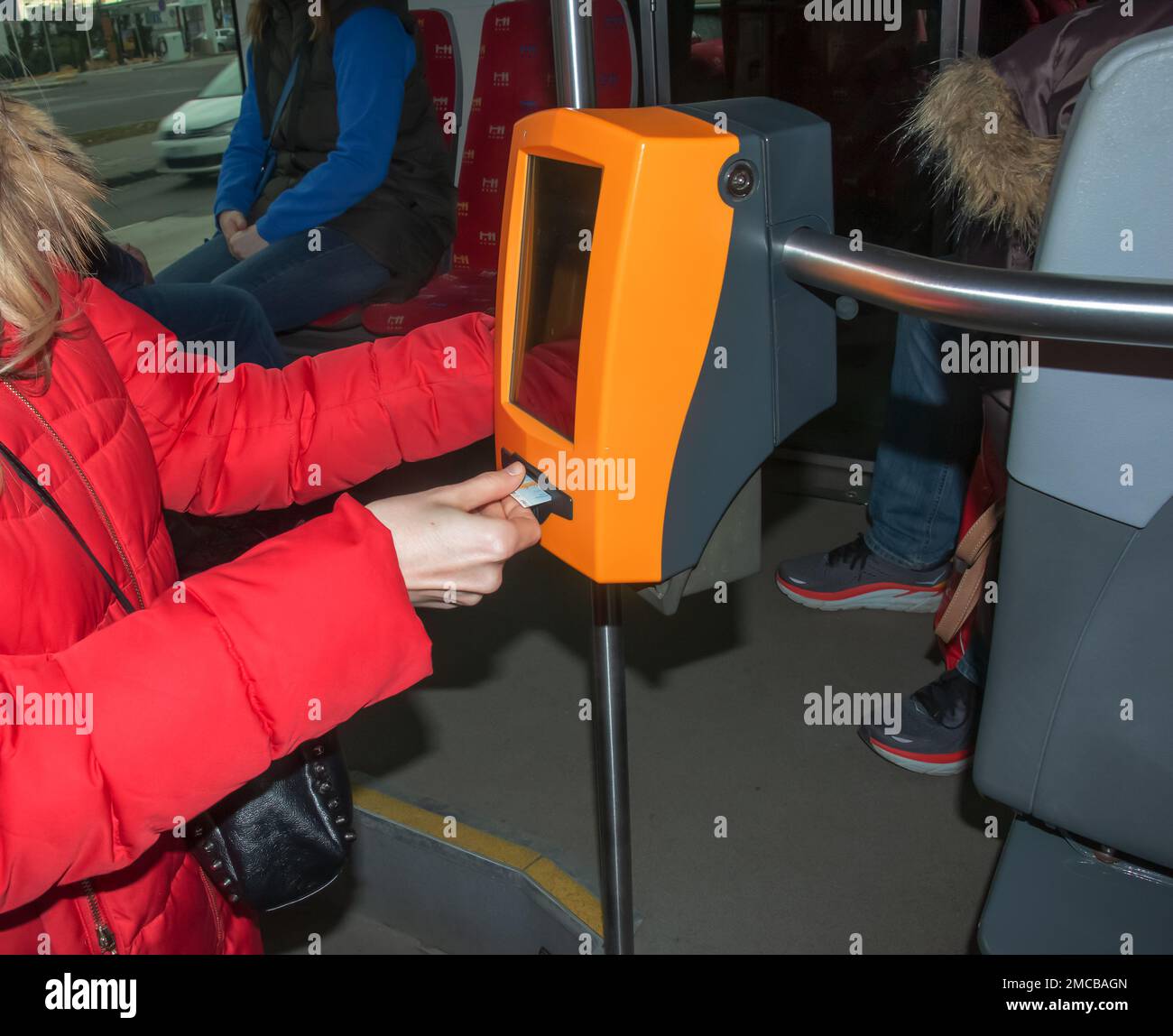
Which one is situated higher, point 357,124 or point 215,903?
point 357,124

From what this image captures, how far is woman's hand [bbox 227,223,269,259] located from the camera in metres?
3.20

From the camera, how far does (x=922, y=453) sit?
2.57m

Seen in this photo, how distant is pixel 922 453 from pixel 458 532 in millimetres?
1912

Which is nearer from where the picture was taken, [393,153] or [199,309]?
[199,309]

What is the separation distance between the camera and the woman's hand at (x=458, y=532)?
865mm

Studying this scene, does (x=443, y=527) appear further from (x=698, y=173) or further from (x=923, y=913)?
(x=923, y=913)

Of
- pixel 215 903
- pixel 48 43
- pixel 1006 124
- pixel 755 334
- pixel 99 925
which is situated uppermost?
pixel 48 43

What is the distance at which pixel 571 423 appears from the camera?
81cm

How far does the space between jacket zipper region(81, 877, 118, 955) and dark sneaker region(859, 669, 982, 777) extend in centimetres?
159
